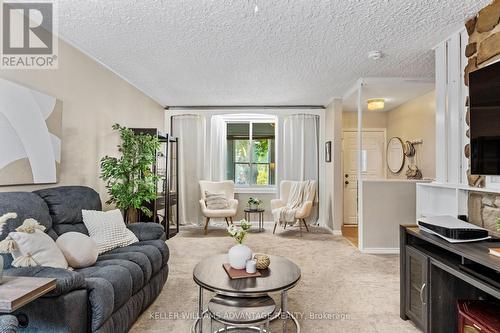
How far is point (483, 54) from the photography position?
2.46 m

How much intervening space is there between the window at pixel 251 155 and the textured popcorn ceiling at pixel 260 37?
1.98 m

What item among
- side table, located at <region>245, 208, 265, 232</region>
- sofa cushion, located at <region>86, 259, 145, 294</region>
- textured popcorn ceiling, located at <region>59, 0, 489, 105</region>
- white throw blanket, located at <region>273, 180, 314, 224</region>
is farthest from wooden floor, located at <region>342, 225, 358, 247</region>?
sofa cushion, located at <region>86, 259, 145, 294</region>

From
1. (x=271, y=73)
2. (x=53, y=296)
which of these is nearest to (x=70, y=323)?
(x=53, y=296)

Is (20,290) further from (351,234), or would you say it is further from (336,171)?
(351,234)

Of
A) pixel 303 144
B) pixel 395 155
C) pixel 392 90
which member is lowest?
pixel 395 155

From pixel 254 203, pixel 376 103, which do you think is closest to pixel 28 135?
pixel 254 203

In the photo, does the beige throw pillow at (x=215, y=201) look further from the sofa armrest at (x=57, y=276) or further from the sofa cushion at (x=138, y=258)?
the sofa armrest at (x=57, y=276)

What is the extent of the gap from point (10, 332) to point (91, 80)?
9.77 feet

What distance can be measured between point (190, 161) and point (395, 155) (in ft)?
13.1

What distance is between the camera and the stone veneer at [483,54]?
2.31m

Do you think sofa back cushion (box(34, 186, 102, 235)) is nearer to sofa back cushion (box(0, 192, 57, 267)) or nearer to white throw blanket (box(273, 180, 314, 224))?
sofa back cushion (box(0, 192, 57, 267))

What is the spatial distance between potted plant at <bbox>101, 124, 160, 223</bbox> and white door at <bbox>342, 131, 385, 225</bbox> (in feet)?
13.8

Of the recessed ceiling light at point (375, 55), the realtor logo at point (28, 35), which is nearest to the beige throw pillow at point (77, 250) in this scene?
the realtor logo at point (28, 35)

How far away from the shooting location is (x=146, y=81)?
14.9 ft
